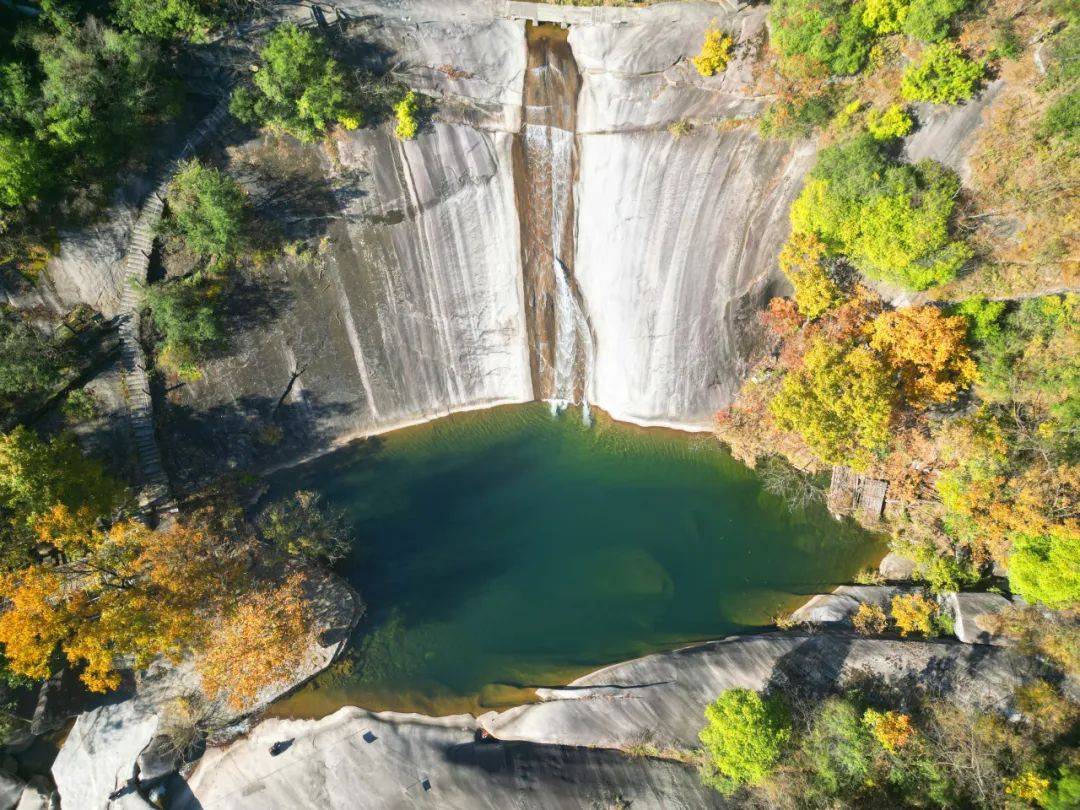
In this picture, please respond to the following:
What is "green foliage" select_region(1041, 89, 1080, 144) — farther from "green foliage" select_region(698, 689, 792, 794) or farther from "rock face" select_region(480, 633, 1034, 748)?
"green foliage" select_region(698, 689, 792, 794)

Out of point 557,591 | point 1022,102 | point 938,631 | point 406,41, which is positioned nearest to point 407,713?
point 557,591

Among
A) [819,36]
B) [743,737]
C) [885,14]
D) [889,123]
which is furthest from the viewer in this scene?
[889,123]

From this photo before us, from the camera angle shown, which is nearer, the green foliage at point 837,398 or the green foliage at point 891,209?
the green foliage at point 891,209

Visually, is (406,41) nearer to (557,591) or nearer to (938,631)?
(557,591)

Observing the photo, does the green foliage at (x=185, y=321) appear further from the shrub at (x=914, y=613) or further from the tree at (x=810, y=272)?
the shrub at (x=914, y=613)

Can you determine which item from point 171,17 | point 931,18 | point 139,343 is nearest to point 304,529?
point 139,343

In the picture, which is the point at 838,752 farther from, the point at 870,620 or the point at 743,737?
the point at 870,620

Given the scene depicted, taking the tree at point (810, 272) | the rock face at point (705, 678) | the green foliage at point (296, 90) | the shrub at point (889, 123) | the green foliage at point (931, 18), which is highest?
the green foliage at point (296, 90)

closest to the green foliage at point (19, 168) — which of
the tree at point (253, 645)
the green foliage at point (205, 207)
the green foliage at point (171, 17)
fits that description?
the green foliage at point (205, 207)
